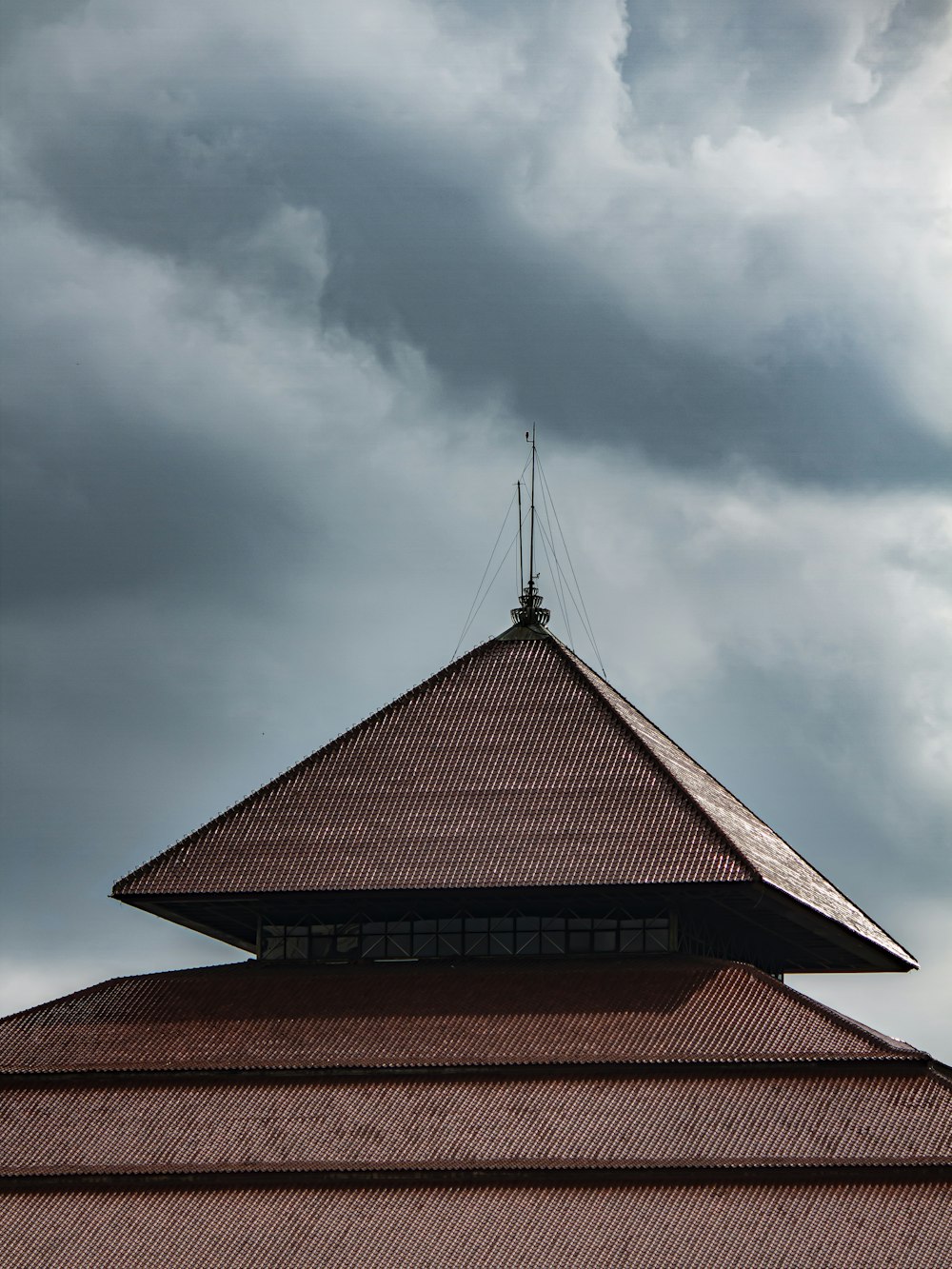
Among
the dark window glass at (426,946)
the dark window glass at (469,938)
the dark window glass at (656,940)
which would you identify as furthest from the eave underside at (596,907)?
the dark window glass at (426,946)

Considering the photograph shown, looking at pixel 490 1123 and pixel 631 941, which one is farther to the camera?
pixel 631 941

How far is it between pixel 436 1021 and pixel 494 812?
6620 millimetres

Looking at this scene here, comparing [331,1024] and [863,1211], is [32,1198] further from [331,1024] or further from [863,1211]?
[863,1211]

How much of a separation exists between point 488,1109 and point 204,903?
11.5 m

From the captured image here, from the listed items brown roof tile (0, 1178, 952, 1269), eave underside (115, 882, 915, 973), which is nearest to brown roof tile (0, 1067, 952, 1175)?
brown roof tile (0, 1178, 952, 1269)

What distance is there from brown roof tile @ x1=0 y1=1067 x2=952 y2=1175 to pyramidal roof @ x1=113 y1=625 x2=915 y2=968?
6096 millimetres

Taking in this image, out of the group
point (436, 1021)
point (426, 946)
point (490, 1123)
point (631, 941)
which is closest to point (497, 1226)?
point (490, 1123)

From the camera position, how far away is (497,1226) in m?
38.8

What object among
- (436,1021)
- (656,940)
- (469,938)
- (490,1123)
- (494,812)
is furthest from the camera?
(494,812)

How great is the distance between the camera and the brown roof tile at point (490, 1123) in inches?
1583

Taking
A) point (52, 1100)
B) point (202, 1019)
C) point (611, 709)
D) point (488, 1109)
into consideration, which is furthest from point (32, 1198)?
point (611, 709)

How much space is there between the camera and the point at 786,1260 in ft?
122

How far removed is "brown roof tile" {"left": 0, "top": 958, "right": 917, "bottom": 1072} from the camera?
143 feet

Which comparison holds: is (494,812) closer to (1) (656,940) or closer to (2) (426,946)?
(2) (426,946)
